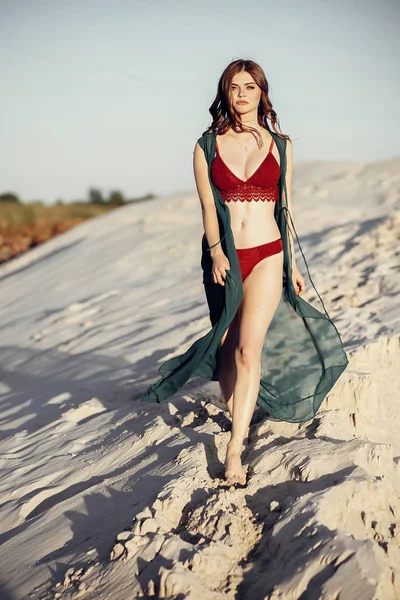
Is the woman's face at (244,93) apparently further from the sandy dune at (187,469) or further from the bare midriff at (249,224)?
the sandy dune at (187,469)

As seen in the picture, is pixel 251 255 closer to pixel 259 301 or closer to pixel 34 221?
pixel 259 301

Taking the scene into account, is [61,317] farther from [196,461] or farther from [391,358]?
[196,461]

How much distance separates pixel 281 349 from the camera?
12.7ft

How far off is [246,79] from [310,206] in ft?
24.1

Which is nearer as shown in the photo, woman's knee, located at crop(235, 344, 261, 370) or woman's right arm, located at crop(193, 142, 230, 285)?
woman's knee, located at crop(235, 344, 261, 370)

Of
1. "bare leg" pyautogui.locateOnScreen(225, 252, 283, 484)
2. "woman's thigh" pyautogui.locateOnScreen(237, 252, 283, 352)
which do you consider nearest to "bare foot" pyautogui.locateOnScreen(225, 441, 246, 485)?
"bare leg" pyautogui.locateOnScreen(225, 252, 283, 484)

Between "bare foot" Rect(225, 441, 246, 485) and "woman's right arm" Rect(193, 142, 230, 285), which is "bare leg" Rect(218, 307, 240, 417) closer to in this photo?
"woman's right arm" Rect(193, 142, 230, 285)

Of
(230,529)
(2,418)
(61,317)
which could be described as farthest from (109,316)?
(230,529)

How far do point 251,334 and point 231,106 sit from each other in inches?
44.0

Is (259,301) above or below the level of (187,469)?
above

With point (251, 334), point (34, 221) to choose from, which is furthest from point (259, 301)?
point (34, 221)

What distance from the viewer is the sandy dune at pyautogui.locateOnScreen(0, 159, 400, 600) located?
2424 mm

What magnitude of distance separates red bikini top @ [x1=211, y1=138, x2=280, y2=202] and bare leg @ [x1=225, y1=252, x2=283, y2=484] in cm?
32

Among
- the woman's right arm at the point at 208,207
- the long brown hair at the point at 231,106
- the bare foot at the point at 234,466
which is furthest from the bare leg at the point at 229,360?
the long brown hair at the point at 231,106
